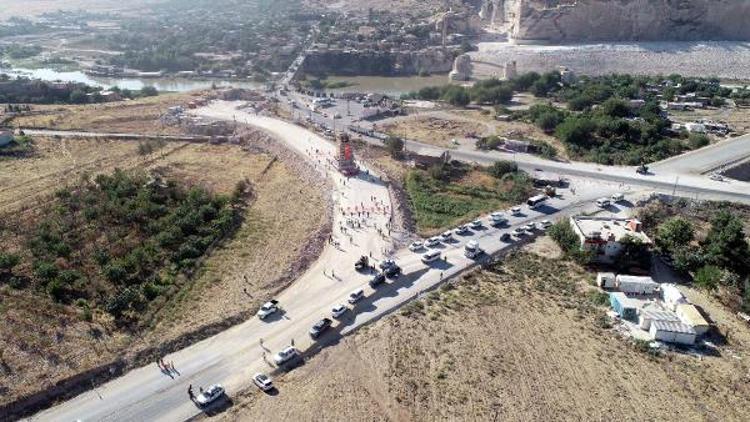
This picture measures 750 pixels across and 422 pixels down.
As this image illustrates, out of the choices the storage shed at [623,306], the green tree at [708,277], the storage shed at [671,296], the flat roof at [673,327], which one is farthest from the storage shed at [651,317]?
the green tree at [708,277]

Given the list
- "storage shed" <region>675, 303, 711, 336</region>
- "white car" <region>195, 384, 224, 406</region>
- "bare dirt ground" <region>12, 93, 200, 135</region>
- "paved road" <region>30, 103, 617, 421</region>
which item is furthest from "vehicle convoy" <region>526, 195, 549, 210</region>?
"bare dirt ground" <region>12, 93, 200, 135</region>

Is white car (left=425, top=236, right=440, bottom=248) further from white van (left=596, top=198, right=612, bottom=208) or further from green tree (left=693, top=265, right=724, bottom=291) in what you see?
green tree (left=693, top=265, right=724, bottom=291)

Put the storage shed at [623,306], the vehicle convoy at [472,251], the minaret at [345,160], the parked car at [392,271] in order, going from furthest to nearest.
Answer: the minaret at [345,160] → the vehicle convoy at [472,251] → the parked car at [392,271] → the storage shed at [623,306]

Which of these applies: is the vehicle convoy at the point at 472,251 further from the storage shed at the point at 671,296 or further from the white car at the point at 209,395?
the white car at the point at 209,395

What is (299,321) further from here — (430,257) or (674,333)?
(674,333)

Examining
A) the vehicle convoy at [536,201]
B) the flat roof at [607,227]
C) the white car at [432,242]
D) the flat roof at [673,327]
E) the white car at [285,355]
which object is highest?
the flat roof at [607,227]

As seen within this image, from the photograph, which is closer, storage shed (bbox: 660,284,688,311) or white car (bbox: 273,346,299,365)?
white car (bbox: 273,346,299,365)

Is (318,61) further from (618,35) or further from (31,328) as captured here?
(31,328)
